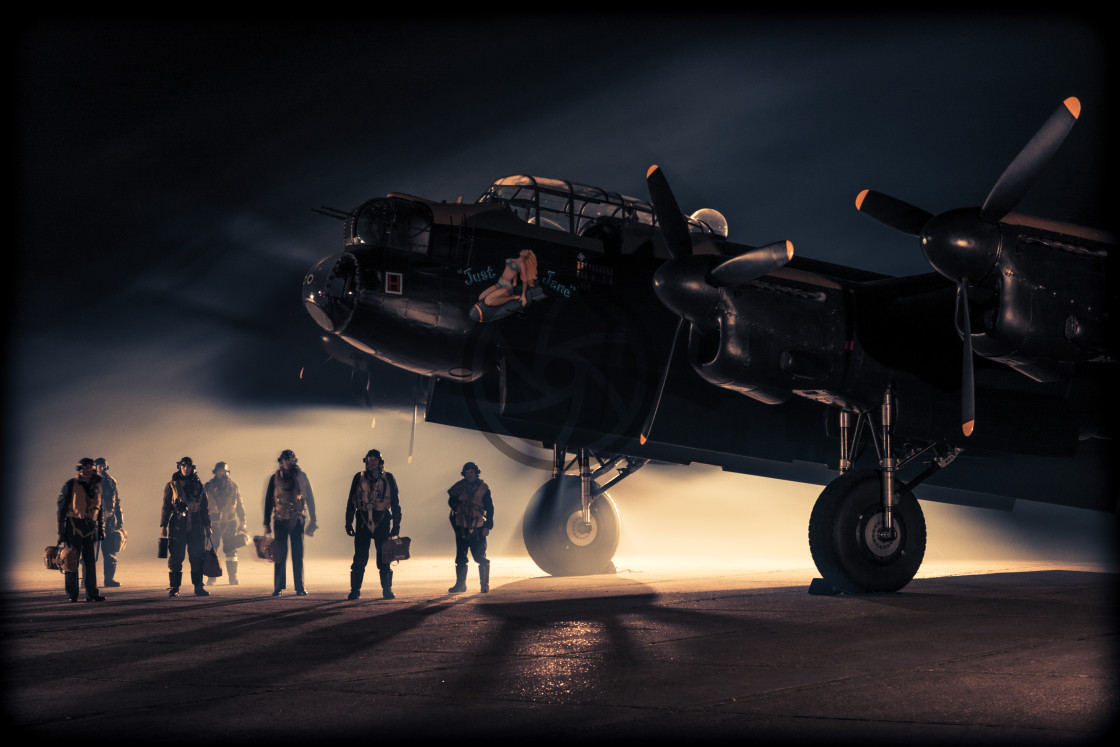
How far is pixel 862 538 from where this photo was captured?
12.7 meters

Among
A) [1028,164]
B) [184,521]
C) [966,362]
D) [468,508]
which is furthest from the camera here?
[184,521]

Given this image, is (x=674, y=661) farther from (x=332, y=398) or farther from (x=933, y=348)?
(x=332, y=398)

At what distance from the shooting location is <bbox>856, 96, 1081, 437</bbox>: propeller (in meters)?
10.4

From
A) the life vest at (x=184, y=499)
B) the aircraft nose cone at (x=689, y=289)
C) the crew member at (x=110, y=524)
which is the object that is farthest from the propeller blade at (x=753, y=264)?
the crew member at (x=110, y=524)

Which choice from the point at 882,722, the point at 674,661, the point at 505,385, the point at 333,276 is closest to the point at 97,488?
the point at 333,276

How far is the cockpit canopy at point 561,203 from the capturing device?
51.3 ft

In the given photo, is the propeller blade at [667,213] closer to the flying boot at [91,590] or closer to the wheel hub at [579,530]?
the wheel hub at [579,530]

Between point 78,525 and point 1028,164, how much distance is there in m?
13.9

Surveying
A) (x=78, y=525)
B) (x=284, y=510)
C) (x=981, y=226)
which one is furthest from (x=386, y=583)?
(x=981, y=226)

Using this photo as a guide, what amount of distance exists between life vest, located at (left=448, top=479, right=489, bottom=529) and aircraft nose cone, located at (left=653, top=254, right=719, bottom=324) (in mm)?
5918

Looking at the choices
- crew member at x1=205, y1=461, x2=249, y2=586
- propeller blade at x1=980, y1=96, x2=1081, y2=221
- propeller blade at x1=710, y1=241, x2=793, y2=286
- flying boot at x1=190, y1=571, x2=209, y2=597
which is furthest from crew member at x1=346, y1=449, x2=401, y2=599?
propeller blade at x1=980, y1=96, x2=1081, y2=221

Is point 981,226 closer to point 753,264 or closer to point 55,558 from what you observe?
point 753,264

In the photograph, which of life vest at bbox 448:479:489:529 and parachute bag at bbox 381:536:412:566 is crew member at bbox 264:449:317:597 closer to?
parachute bag at bbox 381:536:412:566

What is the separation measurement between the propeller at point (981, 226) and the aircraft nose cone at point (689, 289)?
2.54 metres
